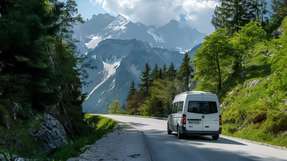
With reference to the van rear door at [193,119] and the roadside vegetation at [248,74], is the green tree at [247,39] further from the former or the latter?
the van rear door at [193,119]

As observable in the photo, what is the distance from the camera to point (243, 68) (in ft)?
199

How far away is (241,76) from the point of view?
2274 inches

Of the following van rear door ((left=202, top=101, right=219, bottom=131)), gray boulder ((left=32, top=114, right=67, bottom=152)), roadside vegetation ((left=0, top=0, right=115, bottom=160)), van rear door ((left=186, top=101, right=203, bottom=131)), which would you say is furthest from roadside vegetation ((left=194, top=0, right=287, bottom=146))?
roadside vegetation ((left=0, top=0, right=115, bottom=160))

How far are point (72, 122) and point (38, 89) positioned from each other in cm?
1838

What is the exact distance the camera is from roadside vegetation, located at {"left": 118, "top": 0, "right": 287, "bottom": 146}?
27156 mm

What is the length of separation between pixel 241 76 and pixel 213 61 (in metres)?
4.87

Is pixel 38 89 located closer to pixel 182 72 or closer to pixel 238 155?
pixel 238 155

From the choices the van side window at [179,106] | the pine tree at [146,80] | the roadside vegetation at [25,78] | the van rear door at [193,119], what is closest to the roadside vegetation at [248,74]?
the van rear door at [193,119]

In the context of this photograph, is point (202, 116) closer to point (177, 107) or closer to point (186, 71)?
point (177, 107)

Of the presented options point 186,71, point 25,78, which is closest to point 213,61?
point 186,71

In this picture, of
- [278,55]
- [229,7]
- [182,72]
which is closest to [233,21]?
[229,7]

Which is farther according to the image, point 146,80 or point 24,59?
point 146,80

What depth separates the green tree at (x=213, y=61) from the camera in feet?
195

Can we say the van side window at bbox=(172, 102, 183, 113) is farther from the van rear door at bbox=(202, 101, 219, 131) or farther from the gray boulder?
the gray boulder
